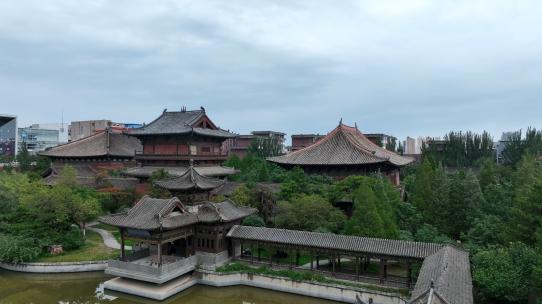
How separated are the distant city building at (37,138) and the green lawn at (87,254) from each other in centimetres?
7188

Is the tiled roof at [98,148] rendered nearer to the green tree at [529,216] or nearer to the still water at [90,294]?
the still water at [90,294]

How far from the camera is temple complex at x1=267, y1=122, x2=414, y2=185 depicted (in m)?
31.0

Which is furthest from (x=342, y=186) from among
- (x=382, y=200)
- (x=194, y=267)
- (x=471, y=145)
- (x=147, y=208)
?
(x=471, y=145)

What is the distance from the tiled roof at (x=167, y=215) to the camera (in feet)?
68.4

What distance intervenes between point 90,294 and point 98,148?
26.4 m

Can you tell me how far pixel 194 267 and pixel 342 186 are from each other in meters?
11.4

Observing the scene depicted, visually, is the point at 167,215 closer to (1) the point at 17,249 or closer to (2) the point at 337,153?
(1) the point at 17,249

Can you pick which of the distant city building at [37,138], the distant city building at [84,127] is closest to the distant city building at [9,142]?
the distant city building at [37,138]

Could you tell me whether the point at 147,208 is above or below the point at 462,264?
above

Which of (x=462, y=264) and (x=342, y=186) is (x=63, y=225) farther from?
(x=462, y=264)

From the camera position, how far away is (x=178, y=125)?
36.5 m

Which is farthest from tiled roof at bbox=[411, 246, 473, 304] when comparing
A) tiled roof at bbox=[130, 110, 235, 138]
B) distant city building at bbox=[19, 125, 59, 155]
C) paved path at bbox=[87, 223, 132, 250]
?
distant city building at bbox=[19, 125, 59, 155]

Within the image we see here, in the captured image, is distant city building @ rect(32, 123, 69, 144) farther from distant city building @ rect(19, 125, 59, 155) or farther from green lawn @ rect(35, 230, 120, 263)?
green lawn @ rect(35, 230, 120, 263)

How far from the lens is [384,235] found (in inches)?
853
